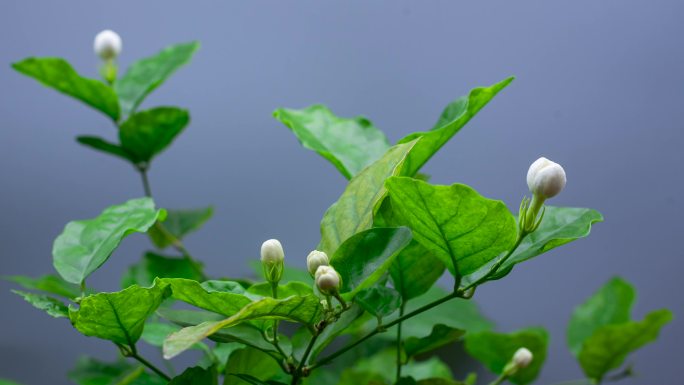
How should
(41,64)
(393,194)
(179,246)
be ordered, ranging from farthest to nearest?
(179,246) < (41,64) < (393,194)

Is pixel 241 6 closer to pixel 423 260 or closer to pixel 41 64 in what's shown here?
pixel 41 64

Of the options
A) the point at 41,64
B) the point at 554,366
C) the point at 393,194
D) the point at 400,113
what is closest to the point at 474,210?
the point at 393,194

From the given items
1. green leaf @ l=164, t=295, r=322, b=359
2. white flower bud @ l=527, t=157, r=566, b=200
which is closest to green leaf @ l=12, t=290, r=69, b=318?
green leaf @ l=164, t=295, r=322, b=359

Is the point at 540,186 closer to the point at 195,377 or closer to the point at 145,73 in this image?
the point at 195,377

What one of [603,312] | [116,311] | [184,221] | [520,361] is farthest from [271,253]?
[603,312]

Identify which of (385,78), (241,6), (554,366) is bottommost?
(554,366)

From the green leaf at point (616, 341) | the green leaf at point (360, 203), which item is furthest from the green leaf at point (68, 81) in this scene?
the green leaf at point (616, 341)

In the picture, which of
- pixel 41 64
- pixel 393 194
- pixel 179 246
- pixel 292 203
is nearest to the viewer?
pixel 393 194
